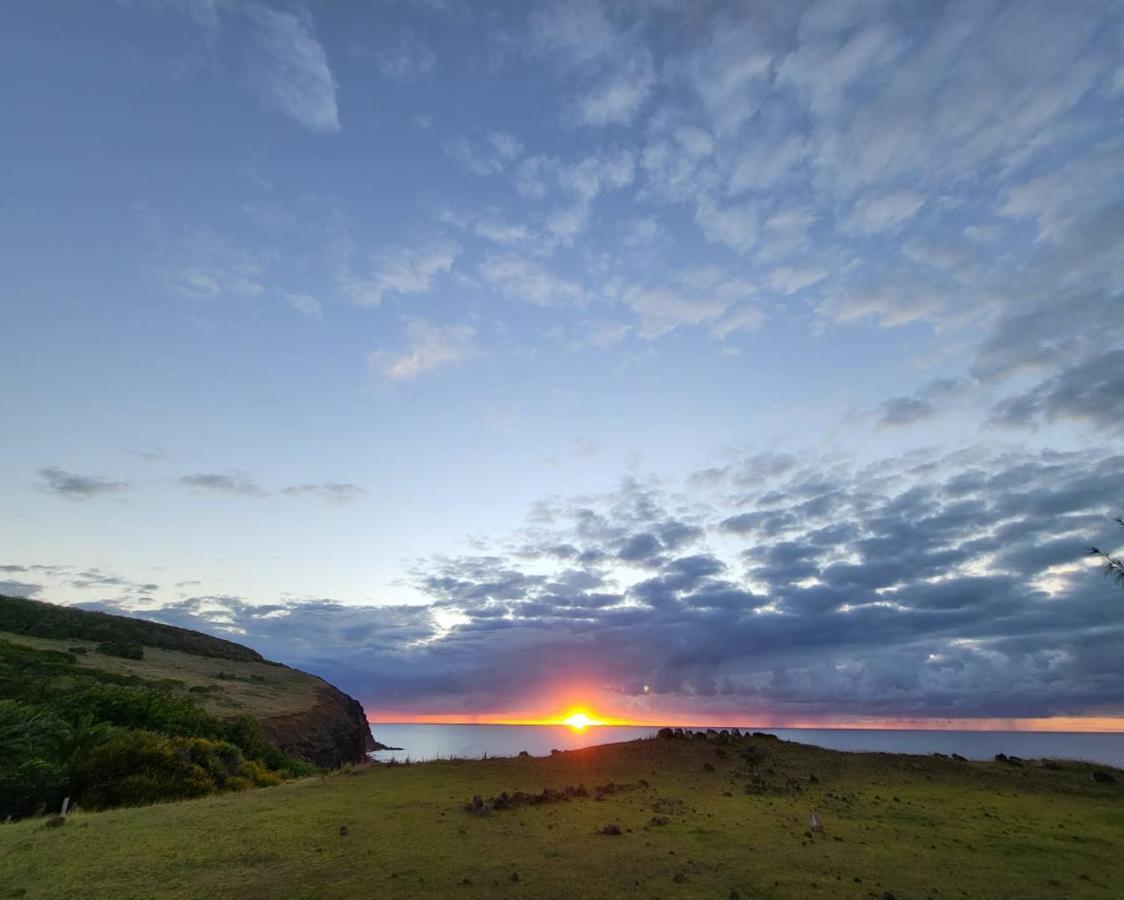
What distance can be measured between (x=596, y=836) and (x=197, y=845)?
817 cm

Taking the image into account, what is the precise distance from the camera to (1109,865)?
44.4 feet

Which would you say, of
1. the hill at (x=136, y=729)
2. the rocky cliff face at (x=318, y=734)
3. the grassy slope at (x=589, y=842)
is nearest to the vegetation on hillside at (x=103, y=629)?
the hill at (x=136, y=729)

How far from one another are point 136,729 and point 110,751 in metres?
5.78

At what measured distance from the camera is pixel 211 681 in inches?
2511

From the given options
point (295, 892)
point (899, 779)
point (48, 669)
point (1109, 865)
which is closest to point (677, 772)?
point (899, 779)

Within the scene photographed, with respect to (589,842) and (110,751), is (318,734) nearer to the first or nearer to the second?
(110,751)

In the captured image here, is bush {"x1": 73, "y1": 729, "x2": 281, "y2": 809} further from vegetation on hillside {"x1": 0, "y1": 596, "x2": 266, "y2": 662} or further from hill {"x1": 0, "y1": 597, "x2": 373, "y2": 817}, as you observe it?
vegetation on hillside {"x1": 0, "y1": 596, "x2": 266, "y2": 662}

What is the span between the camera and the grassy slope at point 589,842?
1111 cm

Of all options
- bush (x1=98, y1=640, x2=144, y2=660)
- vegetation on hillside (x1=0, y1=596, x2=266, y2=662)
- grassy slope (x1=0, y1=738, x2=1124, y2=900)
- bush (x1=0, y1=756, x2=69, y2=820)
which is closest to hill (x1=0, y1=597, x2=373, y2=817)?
bush (x1=0, y1=756, x2=69, y2=820)

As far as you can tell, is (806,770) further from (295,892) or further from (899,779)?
(295,892)

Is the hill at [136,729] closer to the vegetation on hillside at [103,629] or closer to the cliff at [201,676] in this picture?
the cliff at [201,676]

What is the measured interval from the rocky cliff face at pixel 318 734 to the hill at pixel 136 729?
0.14 metres

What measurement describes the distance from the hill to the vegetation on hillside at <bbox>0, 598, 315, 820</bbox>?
0.12 feet

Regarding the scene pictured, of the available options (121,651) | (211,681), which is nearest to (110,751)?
(211,681)
